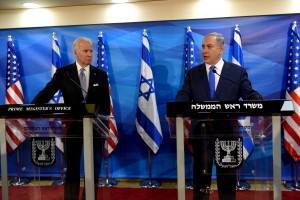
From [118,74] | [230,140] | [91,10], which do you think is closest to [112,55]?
[118,74]

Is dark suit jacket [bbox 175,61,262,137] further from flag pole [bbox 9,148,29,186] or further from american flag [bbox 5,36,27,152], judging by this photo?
american flag [bbox 5,36,27,152]

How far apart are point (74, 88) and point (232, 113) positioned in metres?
1.95

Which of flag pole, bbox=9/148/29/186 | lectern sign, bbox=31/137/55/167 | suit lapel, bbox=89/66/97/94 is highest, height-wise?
suit lapel, bbox=89/66/97/94

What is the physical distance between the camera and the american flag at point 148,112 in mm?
4762

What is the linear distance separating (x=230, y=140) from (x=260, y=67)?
9.76 feet

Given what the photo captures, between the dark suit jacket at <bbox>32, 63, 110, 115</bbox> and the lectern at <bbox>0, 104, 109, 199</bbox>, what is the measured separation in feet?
3.38

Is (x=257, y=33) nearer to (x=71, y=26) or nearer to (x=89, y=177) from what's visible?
(x=71, y=26)

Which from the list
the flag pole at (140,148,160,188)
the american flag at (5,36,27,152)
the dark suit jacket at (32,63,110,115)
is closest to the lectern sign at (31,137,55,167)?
the dark suit jacket at (32,63,110,115)

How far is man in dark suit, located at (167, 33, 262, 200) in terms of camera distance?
2158 millimetres

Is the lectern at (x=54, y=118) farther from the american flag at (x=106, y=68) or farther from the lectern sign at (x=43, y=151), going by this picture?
the american flag at (x=106, y=68)

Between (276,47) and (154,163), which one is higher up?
(276,47)

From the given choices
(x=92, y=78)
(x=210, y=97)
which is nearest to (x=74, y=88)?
(x=92, y=78)

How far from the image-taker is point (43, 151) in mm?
2377

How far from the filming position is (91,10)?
200 inches
